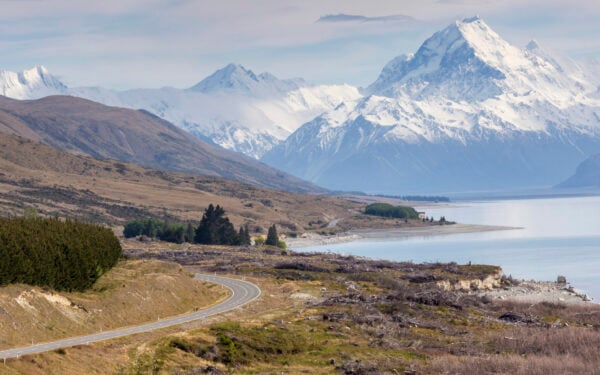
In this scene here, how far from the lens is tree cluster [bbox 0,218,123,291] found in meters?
56.3

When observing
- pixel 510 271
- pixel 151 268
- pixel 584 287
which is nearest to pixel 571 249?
pixel 510 271

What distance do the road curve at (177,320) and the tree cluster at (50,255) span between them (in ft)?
18.4

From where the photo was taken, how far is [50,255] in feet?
196

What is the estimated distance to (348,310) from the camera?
70625 millimetres

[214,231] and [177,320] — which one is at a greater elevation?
[214,231]

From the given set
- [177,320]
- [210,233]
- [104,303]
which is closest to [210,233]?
[210,233]

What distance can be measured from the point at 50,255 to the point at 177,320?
8.88 m

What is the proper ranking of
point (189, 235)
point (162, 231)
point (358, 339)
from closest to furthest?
point (358, 339) < point (189, 235) < point (162, 231)

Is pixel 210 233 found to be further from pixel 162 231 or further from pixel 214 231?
pixel 162 231

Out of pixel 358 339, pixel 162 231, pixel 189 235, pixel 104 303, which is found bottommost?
pixel 358 339

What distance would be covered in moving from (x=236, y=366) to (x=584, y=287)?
84.2 m

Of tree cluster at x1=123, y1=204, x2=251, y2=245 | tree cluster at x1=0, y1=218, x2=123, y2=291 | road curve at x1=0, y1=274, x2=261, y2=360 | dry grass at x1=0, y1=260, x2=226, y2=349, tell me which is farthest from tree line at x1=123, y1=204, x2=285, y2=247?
tree cluster at x1=0, y1=218, x2=123, y2=291

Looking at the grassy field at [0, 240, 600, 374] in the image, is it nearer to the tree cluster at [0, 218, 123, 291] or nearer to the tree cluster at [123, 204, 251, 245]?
the tree cluster at [0, 218, 123, 291]

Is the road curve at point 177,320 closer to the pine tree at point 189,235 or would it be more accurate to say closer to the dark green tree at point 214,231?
the dark green tree at point 214,231
